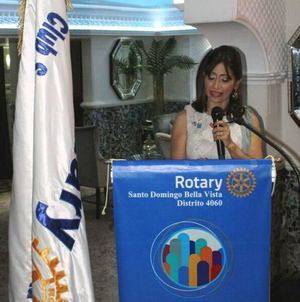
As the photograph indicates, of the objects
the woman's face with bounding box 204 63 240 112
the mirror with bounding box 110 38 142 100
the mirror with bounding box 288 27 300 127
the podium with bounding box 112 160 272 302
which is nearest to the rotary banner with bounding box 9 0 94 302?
the podium with bounding box 112 160 272 302

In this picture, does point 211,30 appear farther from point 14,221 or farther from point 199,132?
point 14,221

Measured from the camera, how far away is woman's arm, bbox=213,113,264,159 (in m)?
1.64

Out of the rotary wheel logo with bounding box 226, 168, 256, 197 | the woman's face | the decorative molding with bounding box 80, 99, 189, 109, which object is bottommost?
the rotary wheel logo with bounding box 226, 168, 256, 197

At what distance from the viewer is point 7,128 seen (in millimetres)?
6914

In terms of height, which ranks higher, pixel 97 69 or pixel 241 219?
pixel 97 69

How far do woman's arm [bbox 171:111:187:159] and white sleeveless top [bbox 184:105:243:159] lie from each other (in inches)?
0.6

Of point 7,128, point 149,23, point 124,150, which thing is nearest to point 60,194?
point 7,128

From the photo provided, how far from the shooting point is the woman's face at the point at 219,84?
6.12 ft

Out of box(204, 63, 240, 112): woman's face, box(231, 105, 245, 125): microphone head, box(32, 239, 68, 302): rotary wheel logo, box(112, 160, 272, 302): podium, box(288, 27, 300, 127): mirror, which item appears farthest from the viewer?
box(288, 27, 300, 127): mirror

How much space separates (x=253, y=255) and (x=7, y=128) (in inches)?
234

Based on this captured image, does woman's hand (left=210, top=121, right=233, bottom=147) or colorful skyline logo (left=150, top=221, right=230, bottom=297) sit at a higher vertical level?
woman's hand (left=210, top=121, right=233, bottom=147)

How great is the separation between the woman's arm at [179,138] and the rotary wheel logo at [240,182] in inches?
19.5

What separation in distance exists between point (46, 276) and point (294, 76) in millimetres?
1927

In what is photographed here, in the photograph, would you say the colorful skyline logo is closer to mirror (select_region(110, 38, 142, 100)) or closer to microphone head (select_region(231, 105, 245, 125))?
microphone head (select_region(231, 105, 245, 125))
